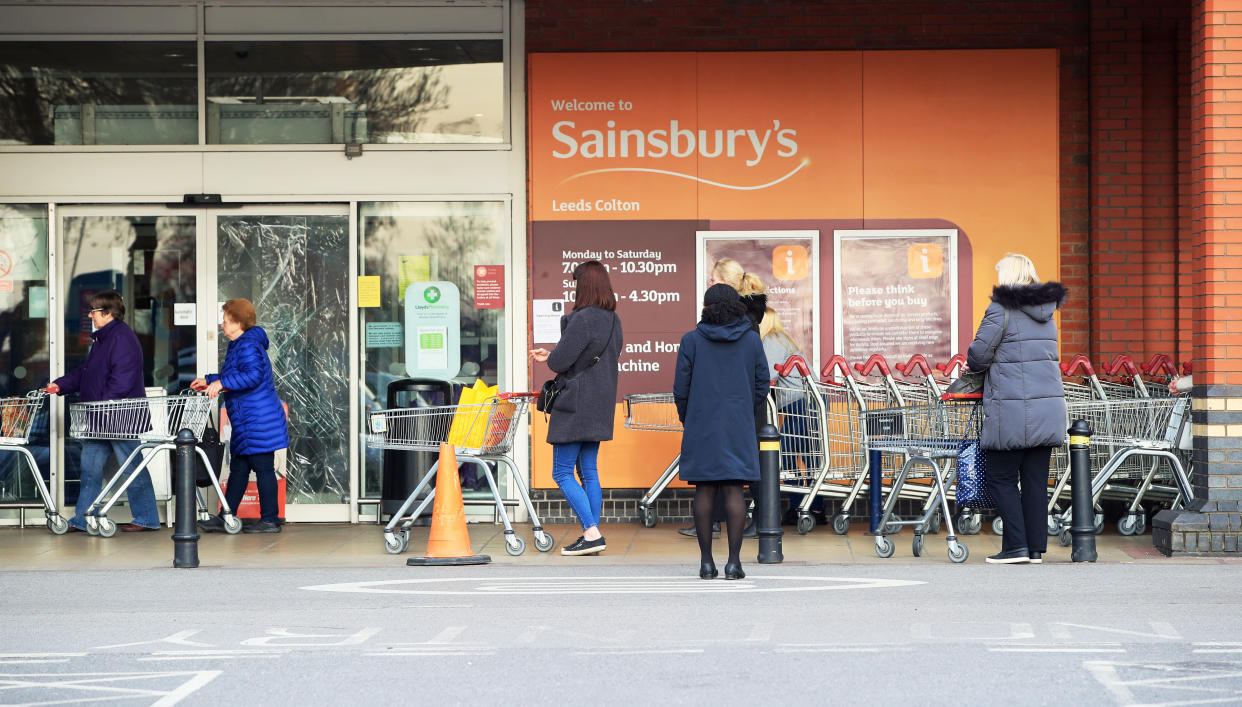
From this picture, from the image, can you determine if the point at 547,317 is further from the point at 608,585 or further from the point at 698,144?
the point at 608,585

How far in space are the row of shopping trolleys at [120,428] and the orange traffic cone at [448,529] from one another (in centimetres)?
244

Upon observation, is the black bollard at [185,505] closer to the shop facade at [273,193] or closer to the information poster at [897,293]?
the shop facade at [273,193]

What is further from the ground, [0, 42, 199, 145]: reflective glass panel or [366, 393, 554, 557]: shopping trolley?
[0, 42, 199, 145]: reflective glass panel

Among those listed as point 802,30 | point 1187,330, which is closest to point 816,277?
point 802,30

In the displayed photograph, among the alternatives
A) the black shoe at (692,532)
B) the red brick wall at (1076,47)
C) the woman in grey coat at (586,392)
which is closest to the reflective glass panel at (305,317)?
the red brick wall at (1076,47)

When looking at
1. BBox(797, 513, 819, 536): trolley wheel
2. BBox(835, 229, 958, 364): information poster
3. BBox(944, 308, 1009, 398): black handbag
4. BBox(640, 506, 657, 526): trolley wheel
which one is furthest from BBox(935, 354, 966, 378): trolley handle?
BBox(640, 506, 657, 526): trolley wheel

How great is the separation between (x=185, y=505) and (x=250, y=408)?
5.96 feet

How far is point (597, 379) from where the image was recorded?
9.66 metres

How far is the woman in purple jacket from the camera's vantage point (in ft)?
37.0

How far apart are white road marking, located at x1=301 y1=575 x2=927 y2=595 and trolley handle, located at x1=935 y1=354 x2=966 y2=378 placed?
273 cm

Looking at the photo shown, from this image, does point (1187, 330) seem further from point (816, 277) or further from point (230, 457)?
point (230, 457)

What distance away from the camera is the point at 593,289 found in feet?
31.8

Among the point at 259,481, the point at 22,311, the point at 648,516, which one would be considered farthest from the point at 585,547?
the point at 22,311

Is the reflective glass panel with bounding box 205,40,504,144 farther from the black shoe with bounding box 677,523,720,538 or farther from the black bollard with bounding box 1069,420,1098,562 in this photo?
the black bollard with bounding box 1069,420,1098,562
